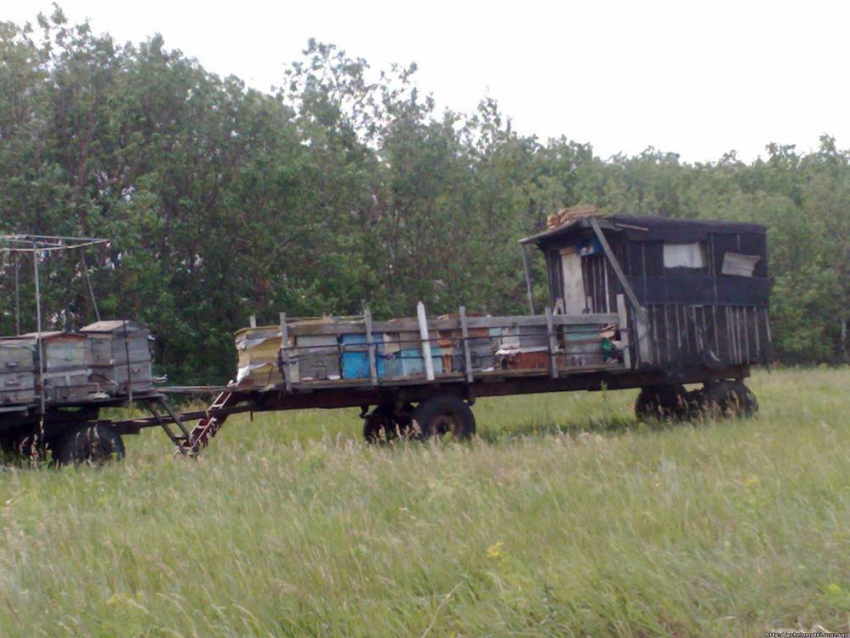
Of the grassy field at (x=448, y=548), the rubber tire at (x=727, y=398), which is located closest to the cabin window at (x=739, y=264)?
the rubber tire at (x=727, y=398)

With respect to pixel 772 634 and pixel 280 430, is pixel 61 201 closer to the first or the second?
pixel 280 430

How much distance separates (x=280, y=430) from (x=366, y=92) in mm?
21143

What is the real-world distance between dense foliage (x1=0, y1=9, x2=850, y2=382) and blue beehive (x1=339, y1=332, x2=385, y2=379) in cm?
1086

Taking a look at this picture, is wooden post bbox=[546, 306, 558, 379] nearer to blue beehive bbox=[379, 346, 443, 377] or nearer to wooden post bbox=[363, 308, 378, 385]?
blue beehive bbox=[379, 346, 443, 377]

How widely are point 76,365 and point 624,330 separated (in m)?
8.38

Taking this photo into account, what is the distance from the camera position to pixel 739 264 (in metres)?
17.1

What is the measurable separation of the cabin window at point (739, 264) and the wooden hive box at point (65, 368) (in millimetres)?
10630

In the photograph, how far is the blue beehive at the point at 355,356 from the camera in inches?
530

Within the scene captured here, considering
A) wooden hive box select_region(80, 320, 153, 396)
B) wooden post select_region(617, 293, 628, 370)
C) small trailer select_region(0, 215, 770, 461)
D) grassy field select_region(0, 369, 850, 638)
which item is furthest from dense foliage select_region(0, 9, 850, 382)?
grassy field select_region(0, 369, 850, 638)

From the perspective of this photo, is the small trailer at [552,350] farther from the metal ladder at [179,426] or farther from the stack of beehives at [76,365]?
the stack of beehives at [76,365]

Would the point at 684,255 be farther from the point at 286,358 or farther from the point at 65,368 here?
the point at 65,368

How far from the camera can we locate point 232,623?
5238 millimetres

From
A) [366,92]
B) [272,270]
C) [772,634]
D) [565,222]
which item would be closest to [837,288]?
[366,92]

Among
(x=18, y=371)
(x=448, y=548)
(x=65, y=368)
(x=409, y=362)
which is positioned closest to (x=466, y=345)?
(x=409, y=362)
